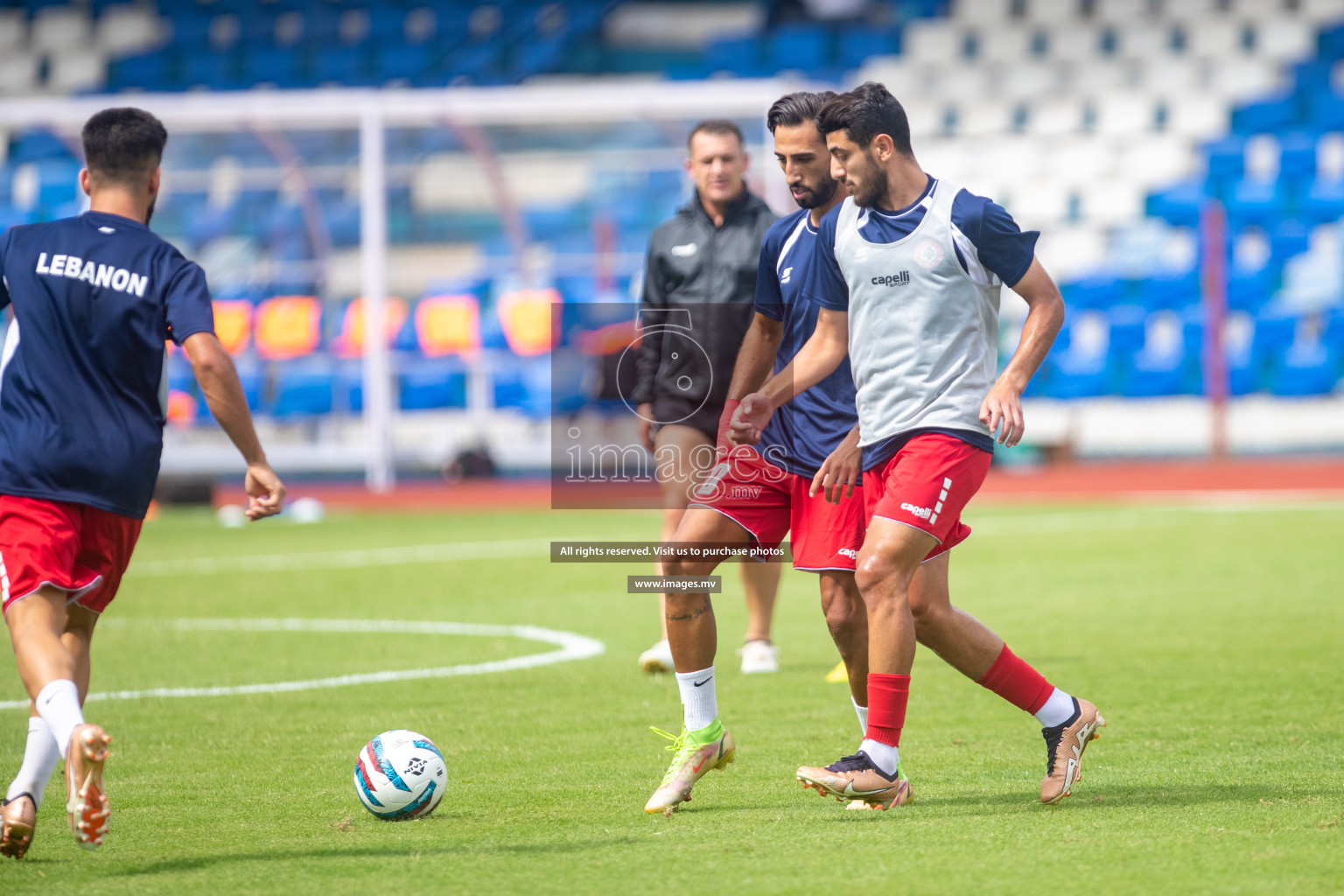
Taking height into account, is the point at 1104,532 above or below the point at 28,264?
below

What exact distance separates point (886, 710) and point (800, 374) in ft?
3.58

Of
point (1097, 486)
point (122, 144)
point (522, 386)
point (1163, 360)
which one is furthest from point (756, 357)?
point (1163, 360)

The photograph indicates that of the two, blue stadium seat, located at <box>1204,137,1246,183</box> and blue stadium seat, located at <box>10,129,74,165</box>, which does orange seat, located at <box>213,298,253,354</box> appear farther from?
blue stadium seat, located at <box>1204,137,1246,183</box>

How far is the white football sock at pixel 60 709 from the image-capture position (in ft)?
12.2

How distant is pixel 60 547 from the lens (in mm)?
4043

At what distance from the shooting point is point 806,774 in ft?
13.9

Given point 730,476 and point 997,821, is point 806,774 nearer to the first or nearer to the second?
point 997,821

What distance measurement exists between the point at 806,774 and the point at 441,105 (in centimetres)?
1487

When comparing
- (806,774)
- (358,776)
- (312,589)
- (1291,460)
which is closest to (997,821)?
(806,774)

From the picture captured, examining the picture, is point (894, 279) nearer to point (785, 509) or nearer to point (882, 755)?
point (785, 509)

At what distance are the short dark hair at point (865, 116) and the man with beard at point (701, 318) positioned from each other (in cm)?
236

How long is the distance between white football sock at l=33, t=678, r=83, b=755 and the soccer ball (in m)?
0.88

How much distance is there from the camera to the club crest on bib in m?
4.39

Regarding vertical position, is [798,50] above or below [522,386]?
above
